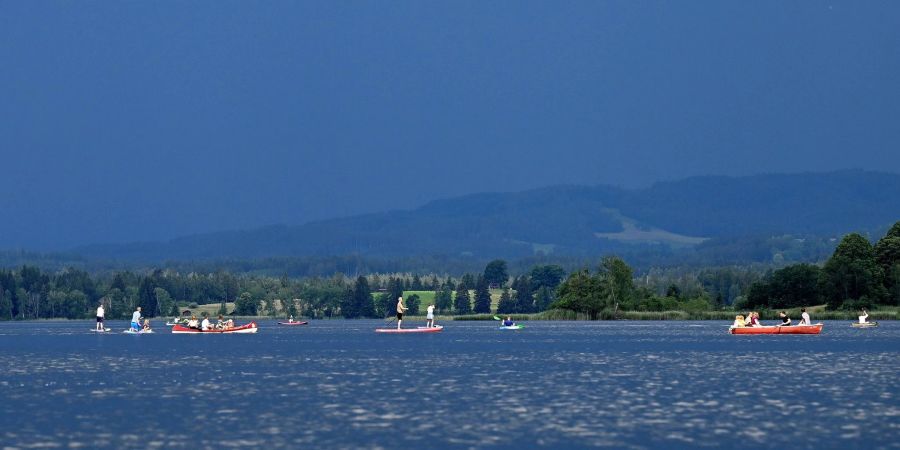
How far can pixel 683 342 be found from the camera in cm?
12888

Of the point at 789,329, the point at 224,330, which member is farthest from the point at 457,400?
the point at 224,330

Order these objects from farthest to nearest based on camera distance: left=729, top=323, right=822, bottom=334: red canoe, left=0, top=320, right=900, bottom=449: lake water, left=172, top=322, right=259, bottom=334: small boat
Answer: left=172, top=322, right=259, bottom=334: small boat < left=729, top=323, right=822, bottom=334: red canoe < left=0, top=320, right=900, bottom=449: lake water

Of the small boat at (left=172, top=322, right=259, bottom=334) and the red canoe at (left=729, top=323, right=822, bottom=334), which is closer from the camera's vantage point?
the red canoe at (left=729, top=323, right=822, bottom=334)

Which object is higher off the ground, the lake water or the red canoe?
the red canoe

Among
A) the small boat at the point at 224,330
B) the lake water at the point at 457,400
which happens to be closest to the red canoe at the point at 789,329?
the lake water at the point at 457,400

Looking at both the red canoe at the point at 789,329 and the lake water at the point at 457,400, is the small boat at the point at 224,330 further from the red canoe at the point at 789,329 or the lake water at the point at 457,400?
the lake water at the point at 457,400

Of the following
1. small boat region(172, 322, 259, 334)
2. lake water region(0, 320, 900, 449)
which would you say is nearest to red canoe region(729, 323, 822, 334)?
lake water region(0, 320, 900, 449)

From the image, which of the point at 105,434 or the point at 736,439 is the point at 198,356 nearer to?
the point at 105,434

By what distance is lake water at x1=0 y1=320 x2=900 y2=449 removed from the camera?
46906 mm

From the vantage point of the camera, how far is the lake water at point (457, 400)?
154 feet

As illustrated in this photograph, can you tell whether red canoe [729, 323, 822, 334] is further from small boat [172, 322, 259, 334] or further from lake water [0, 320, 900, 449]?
small boat [172, 322, 259, 334]

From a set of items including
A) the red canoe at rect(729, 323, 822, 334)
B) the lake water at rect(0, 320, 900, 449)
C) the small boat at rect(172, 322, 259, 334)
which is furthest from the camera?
the small boat at rect(172, 322, 259, 334)

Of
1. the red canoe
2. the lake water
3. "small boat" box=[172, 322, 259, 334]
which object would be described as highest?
"small boat" box=[172, 322, 259, 334]

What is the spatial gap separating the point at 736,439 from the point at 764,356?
179ft
